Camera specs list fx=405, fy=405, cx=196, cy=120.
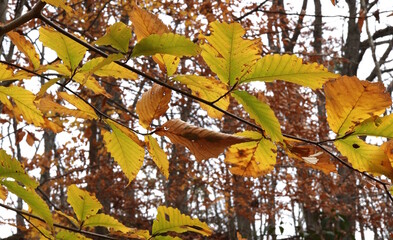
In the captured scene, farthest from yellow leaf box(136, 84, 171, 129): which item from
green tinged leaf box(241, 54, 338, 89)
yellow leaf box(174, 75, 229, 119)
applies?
green tinged leaf box(241, 54, 338, 89)

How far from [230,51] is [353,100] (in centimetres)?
Answer: 17

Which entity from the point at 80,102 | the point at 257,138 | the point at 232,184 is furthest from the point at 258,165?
the point at 232,184

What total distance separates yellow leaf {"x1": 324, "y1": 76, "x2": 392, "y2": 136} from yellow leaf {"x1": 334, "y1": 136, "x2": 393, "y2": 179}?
0.02m

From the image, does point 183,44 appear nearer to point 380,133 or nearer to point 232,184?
point 380,133

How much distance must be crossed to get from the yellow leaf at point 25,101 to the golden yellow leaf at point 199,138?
387 millimetres

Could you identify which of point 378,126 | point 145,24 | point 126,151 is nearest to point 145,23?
point 145,24

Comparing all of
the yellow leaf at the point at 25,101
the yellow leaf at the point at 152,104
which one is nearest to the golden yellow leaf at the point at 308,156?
the yellow leaf at the point at 152,104

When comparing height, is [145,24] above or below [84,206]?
above

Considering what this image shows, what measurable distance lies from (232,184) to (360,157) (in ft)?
18.5

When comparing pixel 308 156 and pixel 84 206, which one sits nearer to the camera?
pixel 308 156

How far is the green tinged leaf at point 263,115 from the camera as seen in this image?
497 mm

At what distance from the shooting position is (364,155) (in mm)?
A: 532

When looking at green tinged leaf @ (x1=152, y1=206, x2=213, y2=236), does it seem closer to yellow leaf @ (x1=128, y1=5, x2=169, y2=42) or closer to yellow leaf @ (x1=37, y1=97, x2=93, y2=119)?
yellow leaf @ (x1=37, y1=97, x2=93, y2=119)

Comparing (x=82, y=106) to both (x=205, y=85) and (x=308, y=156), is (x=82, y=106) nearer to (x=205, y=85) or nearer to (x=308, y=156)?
(x=205, y=85)
